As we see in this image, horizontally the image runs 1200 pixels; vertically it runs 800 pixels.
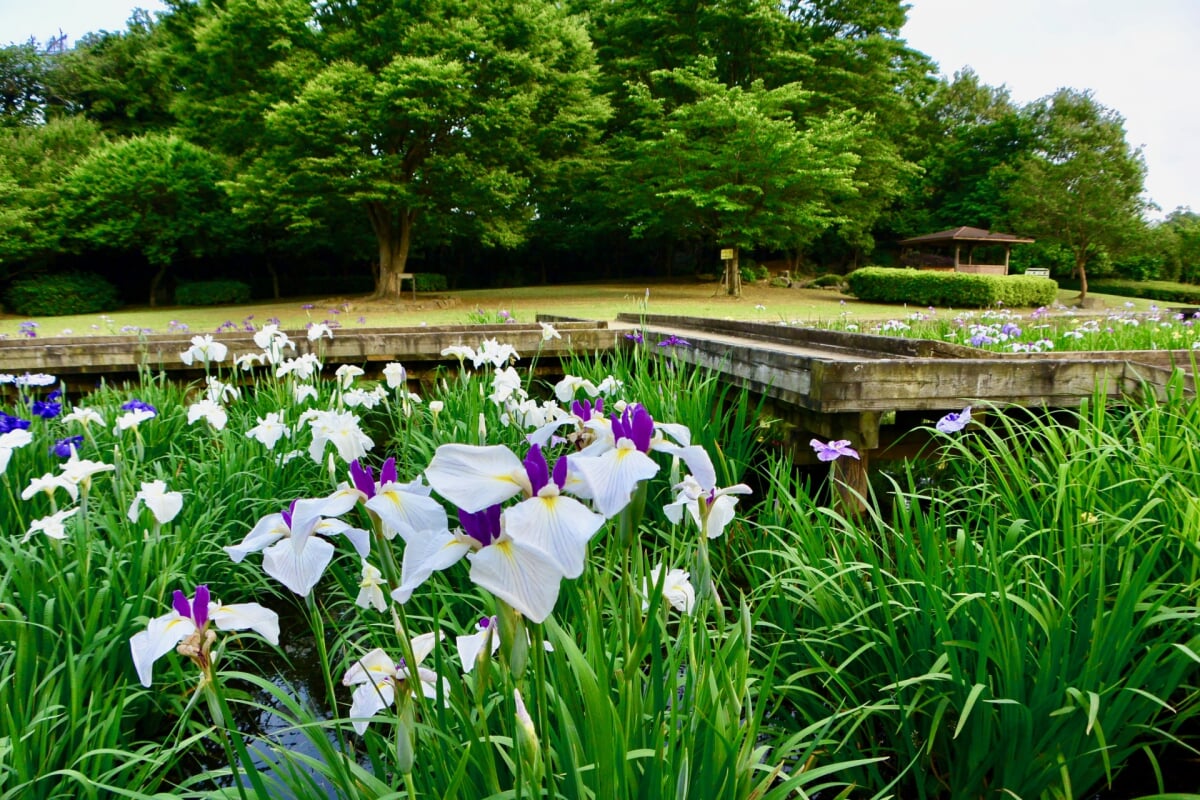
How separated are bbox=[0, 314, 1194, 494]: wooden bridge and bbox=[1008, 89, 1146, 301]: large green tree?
22257 mm

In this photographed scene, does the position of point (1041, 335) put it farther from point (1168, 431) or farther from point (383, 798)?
point (383, 798)

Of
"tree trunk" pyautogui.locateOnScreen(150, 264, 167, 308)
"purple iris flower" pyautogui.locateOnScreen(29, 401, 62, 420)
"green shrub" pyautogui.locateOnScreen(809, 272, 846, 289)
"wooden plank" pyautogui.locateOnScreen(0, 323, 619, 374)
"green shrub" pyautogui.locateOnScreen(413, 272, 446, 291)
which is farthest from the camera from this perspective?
"green shrub" pyautogui.locateOnScreen(809, 272, 846, 289)

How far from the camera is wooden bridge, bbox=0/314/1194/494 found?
287cm

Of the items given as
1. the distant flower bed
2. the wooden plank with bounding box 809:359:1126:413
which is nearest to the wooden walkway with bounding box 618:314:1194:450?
the wooden plank with bounding box 809:359:1126:413

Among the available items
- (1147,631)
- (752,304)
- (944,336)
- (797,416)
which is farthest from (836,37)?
(1147,631)

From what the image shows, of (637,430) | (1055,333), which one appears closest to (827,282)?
(1055,333)

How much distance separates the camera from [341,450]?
3.83 feet

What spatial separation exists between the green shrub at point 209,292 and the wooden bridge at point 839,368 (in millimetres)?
20230

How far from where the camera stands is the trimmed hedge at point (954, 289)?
767 inches

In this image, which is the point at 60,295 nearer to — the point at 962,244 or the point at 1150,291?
the point at 962,244

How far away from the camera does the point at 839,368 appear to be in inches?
111

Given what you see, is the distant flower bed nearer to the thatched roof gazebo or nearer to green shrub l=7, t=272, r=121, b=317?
the thatched roof gazebo

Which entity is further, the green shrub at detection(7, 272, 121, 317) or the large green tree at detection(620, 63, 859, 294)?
the green shrub at detection(7, 272, 121, 317)

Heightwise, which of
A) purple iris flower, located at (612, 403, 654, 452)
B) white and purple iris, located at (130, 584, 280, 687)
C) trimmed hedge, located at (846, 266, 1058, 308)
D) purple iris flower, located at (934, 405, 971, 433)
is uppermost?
trimmed hedge, located at (846, 266, 1058, 308)
